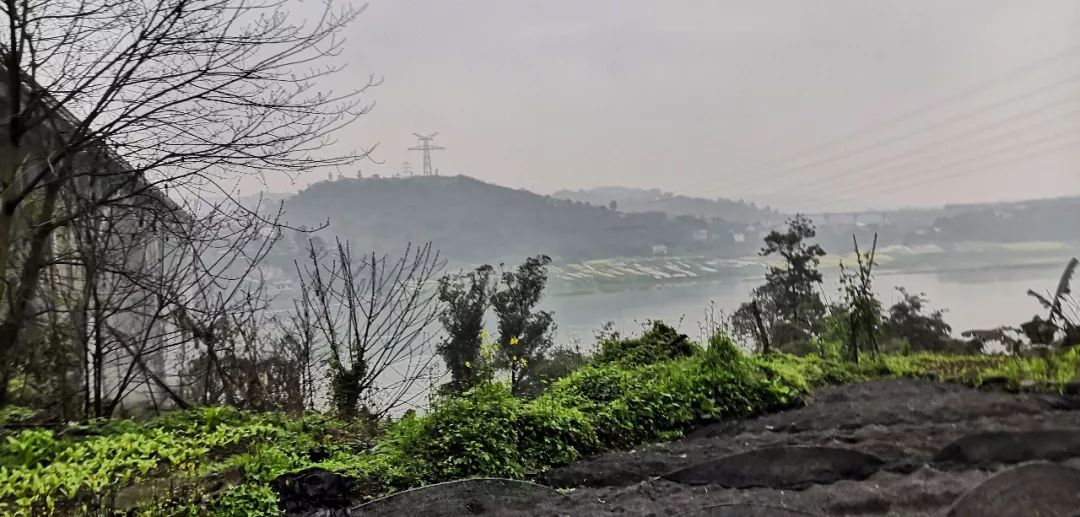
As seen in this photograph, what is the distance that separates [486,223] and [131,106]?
404 cm

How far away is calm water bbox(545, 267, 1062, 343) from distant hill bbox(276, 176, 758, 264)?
2.12ft

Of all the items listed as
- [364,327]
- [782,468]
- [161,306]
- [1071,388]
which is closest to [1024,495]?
[782,468]

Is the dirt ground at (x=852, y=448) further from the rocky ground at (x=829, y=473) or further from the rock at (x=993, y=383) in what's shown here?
the rock at (x=993, y=383)

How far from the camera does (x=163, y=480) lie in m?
2.24

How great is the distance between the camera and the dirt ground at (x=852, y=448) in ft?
8.00

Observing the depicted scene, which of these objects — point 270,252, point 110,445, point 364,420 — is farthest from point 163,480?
point 270,252

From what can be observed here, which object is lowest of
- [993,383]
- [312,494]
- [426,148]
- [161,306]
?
[993,383]

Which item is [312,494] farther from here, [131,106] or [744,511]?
[131,106]

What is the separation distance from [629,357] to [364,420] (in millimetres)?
2120

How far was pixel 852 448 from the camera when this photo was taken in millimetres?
2965

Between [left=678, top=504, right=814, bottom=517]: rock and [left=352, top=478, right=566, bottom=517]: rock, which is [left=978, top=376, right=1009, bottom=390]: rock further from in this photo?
[left=352, top=478, right=566, bottom=517]: rock

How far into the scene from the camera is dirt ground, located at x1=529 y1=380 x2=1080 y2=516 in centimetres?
244

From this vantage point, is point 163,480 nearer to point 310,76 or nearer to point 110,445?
point 110,445

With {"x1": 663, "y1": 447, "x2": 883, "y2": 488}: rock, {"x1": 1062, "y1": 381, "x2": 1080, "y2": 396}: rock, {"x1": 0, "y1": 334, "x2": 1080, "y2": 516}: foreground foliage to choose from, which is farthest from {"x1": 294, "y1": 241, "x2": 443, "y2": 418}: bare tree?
{"x1": 1062, "y1": 381, "x2": 1080, "y2": 396}: rock
